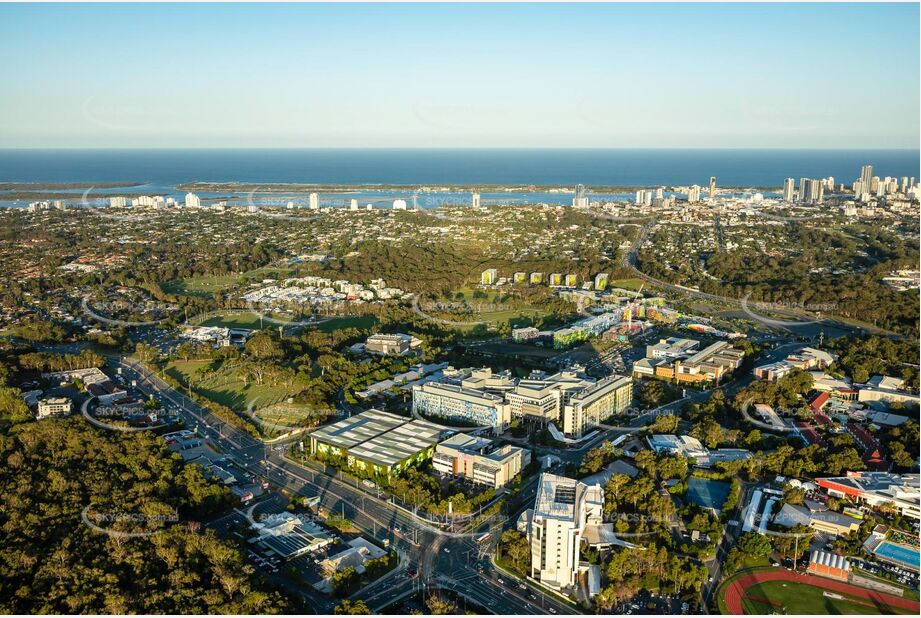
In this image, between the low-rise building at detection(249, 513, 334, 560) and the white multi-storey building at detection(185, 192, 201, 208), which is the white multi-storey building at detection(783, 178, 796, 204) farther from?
the low-rise building at detection(249, 513, 334, 560)

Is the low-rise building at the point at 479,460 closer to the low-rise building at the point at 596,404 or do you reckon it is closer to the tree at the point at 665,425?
Result: the low-rise building at the point at 596,404

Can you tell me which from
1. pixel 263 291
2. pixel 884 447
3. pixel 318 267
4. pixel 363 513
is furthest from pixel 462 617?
pixel 318 267

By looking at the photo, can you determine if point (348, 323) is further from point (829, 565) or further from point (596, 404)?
point (829, 565)

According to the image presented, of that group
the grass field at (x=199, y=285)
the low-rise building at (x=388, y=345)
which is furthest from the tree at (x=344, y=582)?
the grass field at (x=199, y=285)

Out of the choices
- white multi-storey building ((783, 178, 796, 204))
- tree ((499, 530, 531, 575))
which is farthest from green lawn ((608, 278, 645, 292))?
white multi-storey building ((783, 178, 796, 204))

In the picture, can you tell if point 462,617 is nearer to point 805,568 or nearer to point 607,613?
point 607,613

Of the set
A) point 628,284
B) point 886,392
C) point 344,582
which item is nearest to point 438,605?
point 344,582

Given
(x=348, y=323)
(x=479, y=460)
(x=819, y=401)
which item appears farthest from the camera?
(x=348, y=323)
